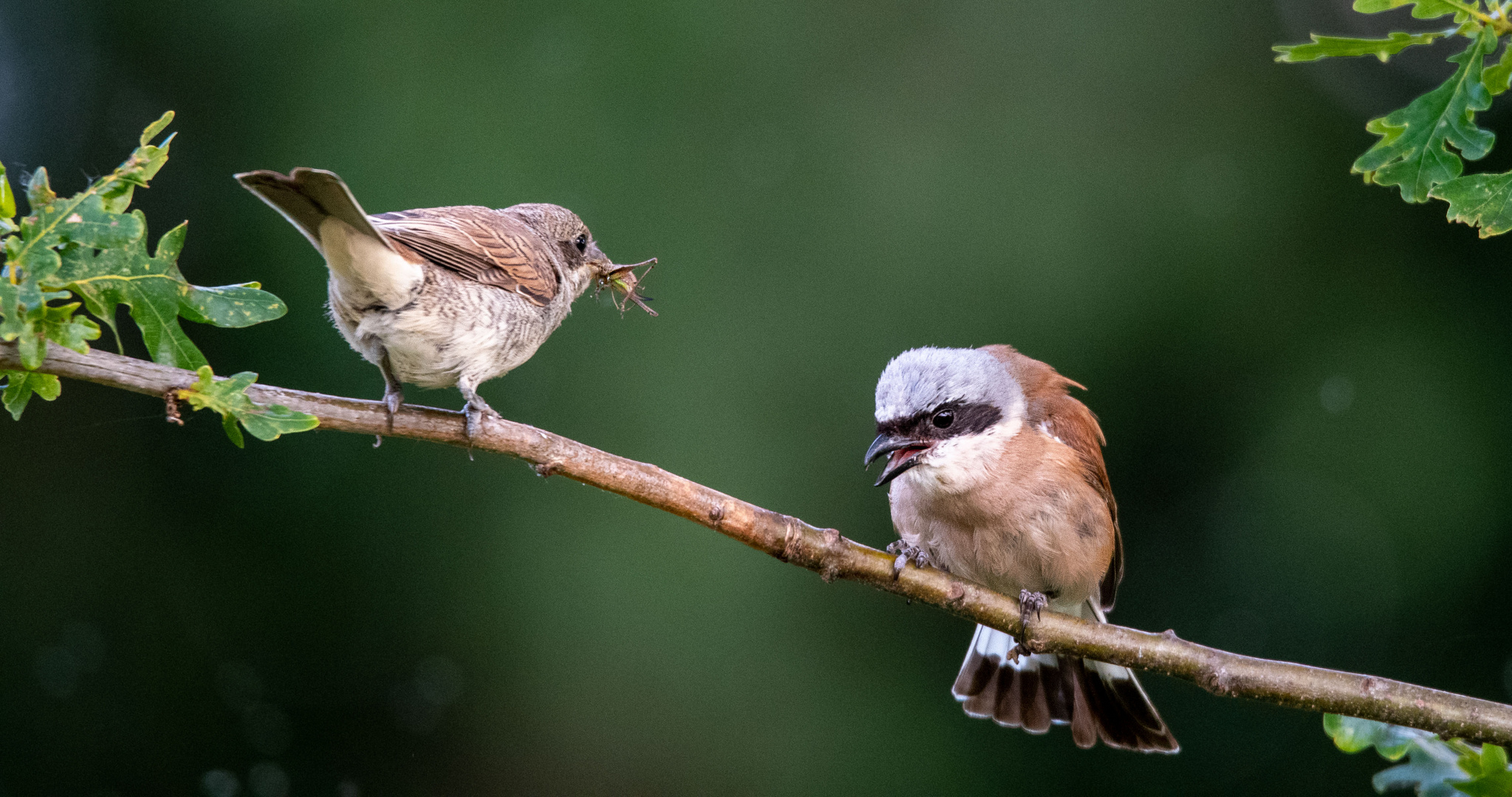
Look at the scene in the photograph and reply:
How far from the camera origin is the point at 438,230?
125 inches

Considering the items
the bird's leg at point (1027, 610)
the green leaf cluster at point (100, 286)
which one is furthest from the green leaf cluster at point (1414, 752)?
the green leaf cluster at point (100, 286)

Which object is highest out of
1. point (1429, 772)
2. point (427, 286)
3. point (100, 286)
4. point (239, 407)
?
point (100, 286)

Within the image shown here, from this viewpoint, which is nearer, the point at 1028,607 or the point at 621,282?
the point at 1028,607

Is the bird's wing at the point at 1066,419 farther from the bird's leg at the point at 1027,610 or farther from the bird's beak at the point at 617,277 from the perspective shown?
the bird's beak at the point at 617,277

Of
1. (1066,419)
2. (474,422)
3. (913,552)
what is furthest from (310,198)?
(1066,419)

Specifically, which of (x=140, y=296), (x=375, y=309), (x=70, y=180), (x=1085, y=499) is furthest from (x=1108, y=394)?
(x=70, y=180)

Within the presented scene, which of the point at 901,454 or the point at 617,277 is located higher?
the point at 617,277

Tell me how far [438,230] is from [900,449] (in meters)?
1.42

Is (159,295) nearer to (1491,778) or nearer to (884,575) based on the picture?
(884,575)

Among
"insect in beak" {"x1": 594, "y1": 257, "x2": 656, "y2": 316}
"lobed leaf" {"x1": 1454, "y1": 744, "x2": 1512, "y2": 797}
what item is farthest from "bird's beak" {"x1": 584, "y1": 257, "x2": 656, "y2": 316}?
"lobed leaf" {"x1": 1454, "y1": 744, "x2": 1512, "y2": 797}

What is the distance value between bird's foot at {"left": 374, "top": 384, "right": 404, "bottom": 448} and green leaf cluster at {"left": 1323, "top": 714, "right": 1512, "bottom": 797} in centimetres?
202

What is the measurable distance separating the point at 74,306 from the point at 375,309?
1.01 metres

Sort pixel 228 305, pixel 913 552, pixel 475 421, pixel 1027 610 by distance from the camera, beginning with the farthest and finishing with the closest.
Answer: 1. pixel 913 552
2. pixel 1027 610
3. pixel 475 421
4. pixel 228 305

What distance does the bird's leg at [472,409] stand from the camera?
2402 mm
